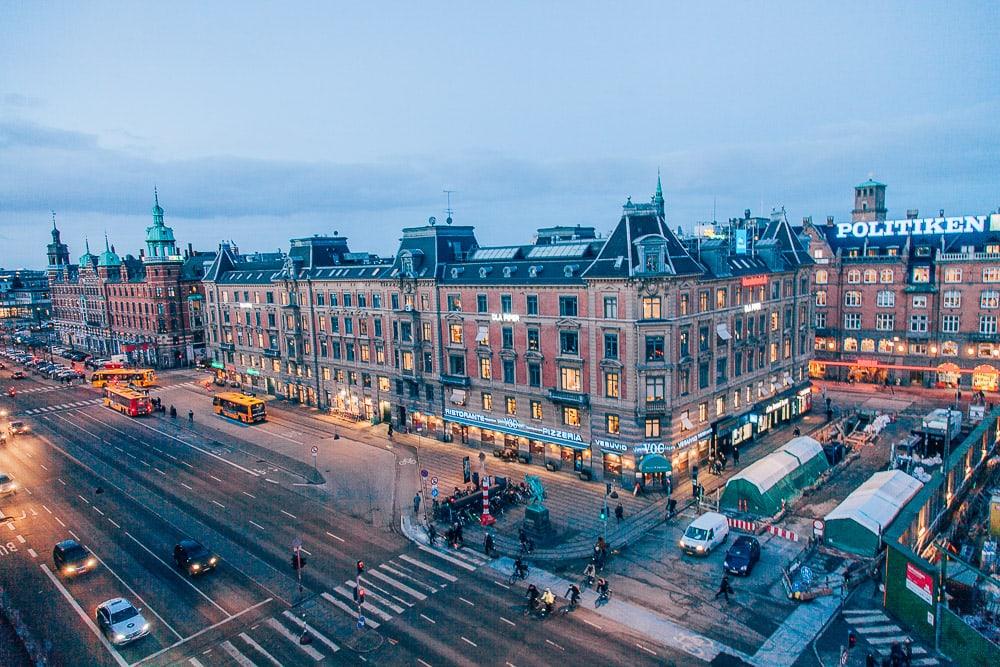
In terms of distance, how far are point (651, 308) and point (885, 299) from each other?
Answer: 56.4 m

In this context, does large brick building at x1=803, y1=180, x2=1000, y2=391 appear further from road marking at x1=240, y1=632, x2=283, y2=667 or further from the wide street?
road marking at x1=240, y1=632, x2=283, y2=667

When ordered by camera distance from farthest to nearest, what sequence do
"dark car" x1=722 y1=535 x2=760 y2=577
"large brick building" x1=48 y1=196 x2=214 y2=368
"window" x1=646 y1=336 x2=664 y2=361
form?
"large brick building" x1=48 y1=196 x2=214 y2=368, "window" x1=646 y1=336 x2=664 y2=361, "dark car" x1=722 y1=535 x2=760 y2=577

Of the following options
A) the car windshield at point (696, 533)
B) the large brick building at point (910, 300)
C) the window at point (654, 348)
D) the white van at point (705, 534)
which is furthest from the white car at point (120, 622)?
the large brick building at point (910, 300)

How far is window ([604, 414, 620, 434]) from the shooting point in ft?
192

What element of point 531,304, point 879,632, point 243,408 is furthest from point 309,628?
point 243,408

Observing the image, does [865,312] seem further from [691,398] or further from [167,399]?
[167,399]

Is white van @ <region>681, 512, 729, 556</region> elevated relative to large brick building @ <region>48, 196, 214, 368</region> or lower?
lower

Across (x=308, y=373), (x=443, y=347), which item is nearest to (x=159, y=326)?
(x=308, y=373)

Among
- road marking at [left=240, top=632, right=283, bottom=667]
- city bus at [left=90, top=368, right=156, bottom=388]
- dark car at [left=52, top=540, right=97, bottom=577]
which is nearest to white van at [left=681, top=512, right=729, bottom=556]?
road marking at [left=240, top=632, right=283, bottom=667]

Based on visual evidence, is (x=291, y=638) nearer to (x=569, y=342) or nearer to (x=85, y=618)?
(x=85, y=618)

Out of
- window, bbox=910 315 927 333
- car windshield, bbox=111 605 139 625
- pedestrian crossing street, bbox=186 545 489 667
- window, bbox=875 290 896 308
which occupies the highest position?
window, bbox=875 290 896 308

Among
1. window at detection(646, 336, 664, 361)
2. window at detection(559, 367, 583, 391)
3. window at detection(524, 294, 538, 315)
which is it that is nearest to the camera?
window at detection(646, 336, 664, 361)

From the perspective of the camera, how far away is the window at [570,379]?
60.6 m

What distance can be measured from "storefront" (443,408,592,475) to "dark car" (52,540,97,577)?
35.8 meters
